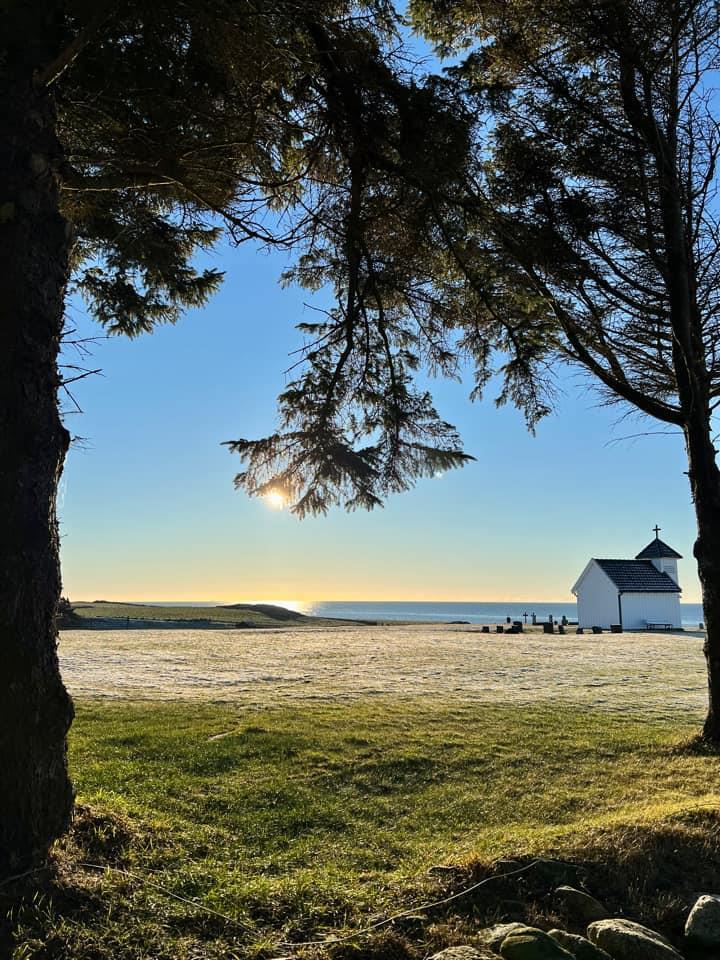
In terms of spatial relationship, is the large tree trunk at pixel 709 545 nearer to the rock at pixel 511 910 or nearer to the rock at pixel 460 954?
the rock at pixel 511 910

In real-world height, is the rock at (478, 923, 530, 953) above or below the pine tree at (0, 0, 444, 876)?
below

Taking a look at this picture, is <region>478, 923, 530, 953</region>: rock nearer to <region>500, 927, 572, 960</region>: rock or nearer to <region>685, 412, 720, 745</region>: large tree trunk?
<region>500, 927, 572, 960</region>: rock

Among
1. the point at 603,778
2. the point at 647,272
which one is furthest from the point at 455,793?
the point at 647,272

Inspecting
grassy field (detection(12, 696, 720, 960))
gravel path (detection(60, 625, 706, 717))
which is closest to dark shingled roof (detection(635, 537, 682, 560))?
gravel path (detection(60, 625, 706, 717))

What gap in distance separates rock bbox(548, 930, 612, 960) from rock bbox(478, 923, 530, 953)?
0.18 metres

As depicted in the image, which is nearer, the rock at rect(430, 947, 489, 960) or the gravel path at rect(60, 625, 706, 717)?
the rock at rect(430, 947, 489, 960)

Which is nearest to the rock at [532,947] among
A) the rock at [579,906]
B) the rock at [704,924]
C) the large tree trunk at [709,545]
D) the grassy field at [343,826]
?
the grassy field at [343,826]

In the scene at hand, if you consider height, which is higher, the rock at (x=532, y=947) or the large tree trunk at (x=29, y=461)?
the large tree trunk at (x=29, y=461)

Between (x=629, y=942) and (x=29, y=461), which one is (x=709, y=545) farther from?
(x=29, y=461)

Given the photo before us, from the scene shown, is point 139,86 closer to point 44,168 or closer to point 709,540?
point 44,168

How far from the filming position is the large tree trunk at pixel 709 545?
27.2ft

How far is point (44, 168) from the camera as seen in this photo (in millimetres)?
4586

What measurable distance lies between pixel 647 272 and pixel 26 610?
874cm

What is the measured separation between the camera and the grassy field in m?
3.62
